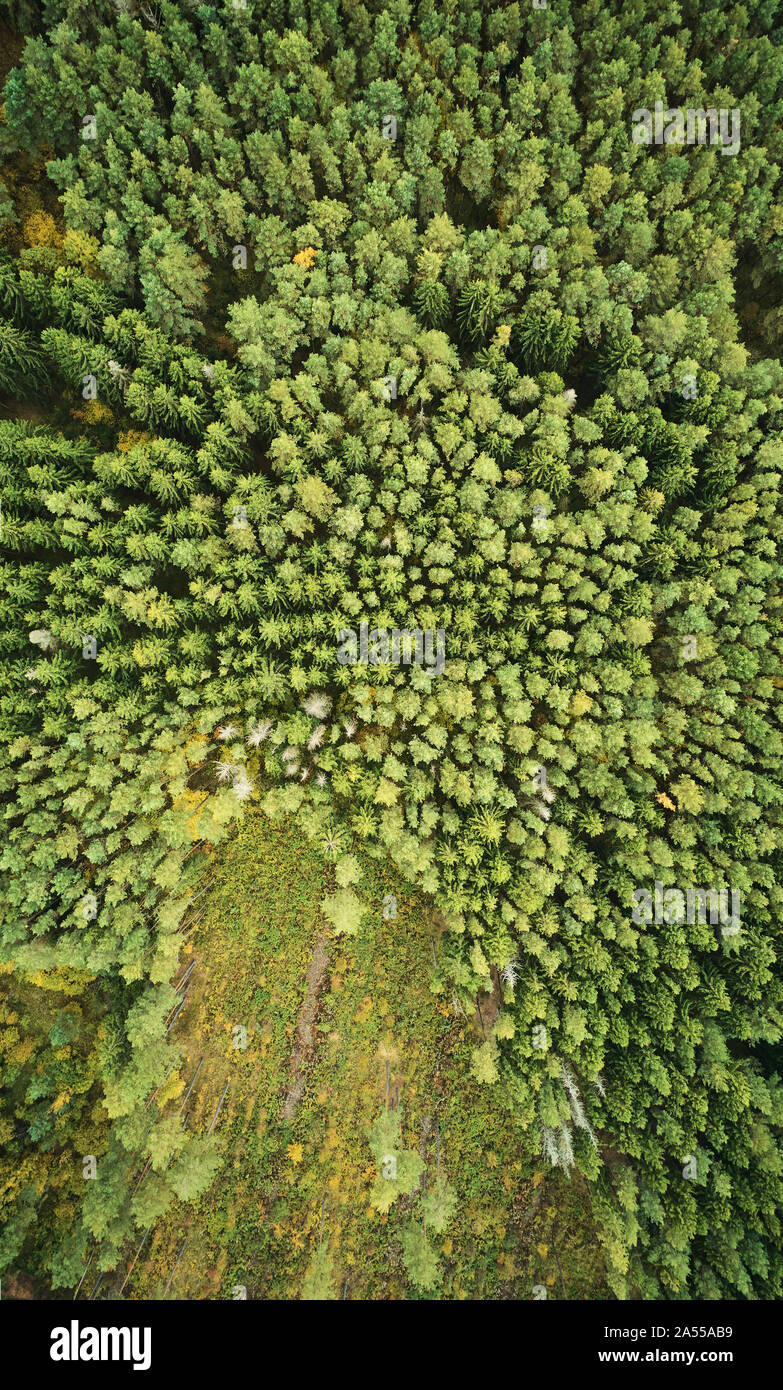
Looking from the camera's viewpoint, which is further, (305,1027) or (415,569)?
(305,1027)

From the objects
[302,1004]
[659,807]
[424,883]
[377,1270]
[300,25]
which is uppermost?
[300,25]

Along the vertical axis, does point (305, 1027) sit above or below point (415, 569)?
below

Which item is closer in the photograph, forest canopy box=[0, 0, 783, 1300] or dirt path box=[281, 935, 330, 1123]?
forest canopy box=[0, 0, 783, 1300]

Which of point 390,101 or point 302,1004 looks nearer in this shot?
point 390,101

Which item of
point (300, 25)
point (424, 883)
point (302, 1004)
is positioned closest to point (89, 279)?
point (300, 25)

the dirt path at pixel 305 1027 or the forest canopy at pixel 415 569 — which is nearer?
the forest canopy at pixel 415 569

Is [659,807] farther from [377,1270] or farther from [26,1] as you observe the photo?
[26,1]

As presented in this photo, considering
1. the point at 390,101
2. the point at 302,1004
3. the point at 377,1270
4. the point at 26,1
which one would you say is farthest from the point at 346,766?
the point at 26,1

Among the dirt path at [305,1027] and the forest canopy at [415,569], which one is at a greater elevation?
the forest canopy at [415,569]

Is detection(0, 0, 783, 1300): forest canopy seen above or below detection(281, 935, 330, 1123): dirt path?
above

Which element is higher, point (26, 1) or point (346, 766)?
point (26, 1)
